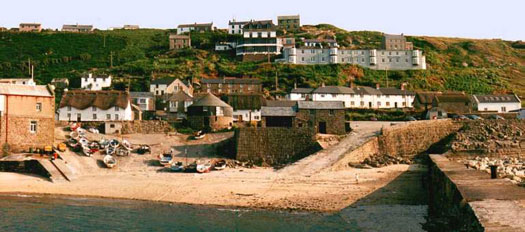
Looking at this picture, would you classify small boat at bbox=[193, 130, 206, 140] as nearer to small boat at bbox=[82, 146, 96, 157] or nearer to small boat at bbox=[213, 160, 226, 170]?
small boat at bbox=[213, 160, 226, 170]

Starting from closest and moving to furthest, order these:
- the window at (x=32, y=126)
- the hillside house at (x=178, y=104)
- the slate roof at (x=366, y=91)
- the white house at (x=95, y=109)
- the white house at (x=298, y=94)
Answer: the window at (x=32, y=126) → the white house at (x=95, y=109) → the hillside house at (x=178, y=104) → the white house at (x=298, y=94) → the slate roof at (x=366, y=91)

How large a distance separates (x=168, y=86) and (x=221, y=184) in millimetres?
46173

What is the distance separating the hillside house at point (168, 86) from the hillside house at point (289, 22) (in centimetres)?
5934

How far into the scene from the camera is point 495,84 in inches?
4134

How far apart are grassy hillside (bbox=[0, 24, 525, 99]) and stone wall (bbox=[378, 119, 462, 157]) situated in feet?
113

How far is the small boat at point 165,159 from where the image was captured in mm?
46719

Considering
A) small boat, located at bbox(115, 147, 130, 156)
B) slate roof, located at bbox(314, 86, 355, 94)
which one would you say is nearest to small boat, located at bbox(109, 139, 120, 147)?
small boat, located at bbox(115, 147, 130, 156)

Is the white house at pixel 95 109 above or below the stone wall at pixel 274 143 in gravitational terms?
above

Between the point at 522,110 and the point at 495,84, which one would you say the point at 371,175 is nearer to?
the point at 522,110

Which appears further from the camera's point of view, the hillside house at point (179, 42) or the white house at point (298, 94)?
the hillside house at point (179, 42)

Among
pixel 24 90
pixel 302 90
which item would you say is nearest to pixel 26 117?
pixel 24 90

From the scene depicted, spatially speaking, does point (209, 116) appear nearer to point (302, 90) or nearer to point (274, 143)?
point (274, 143)

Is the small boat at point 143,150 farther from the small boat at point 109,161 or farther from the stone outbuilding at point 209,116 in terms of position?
the stone outbuilding at point 209,116

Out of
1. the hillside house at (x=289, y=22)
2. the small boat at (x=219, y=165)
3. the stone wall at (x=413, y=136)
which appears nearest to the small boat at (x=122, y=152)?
the small boat at (x=219, y=165)
